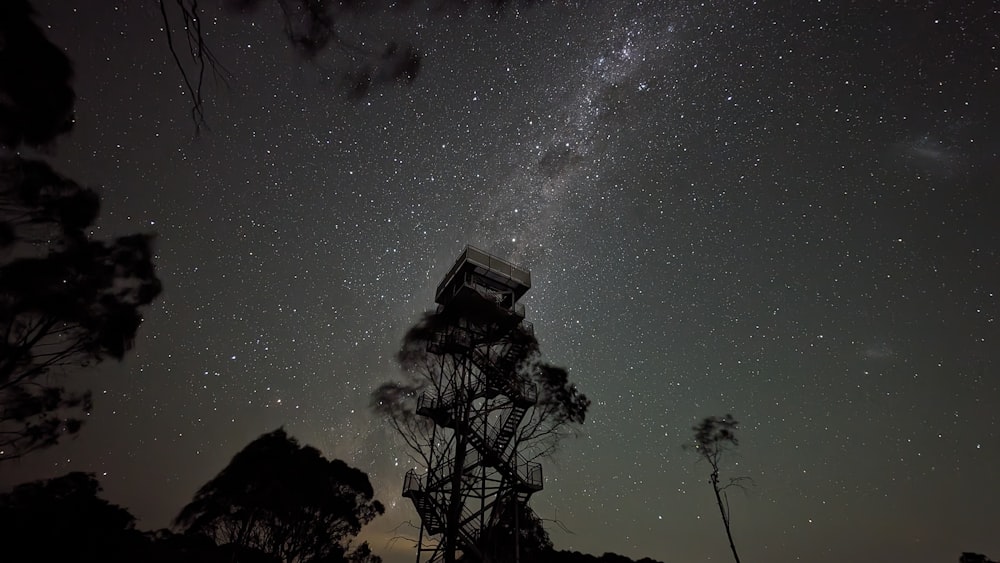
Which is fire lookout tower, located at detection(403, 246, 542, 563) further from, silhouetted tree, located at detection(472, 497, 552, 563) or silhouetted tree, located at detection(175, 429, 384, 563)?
silhouetted tree, located at detection(175, 429, 384, 563)

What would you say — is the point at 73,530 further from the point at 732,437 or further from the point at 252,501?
the point at 732,437

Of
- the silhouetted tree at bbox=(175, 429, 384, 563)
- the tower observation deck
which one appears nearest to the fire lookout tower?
the tower observation deck

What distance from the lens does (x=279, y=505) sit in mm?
26531

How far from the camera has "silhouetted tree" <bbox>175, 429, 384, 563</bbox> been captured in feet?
87.5

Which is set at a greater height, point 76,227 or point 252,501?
point 76,227

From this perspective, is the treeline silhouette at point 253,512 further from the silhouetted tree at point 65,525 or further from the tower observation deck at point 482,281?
the tower observation deck at point 482,281

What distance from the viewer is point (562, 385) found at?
20391 millimetres

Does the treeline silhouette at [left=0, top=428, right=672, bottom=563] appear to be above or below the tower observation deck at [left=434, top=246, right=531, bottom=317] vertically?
below

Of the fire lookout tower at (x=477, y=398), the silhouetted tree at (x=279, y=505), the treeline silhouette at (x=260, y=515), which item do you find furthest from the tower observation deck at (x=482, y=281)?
the silhouetted tree at (x=279, y=505)

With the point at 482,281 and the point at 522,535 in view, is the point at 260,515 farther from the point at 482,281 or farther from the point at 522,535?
the point at 482,281

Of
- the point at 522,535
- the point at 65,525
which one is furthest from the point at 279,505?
the point at 522,535

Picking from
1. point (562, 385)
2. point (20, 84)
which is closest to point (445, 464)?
point (562, 385)

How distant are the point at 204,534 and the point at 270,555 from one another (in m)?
4.53

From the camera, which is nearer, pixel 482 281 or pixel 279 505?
pixel 482 281
